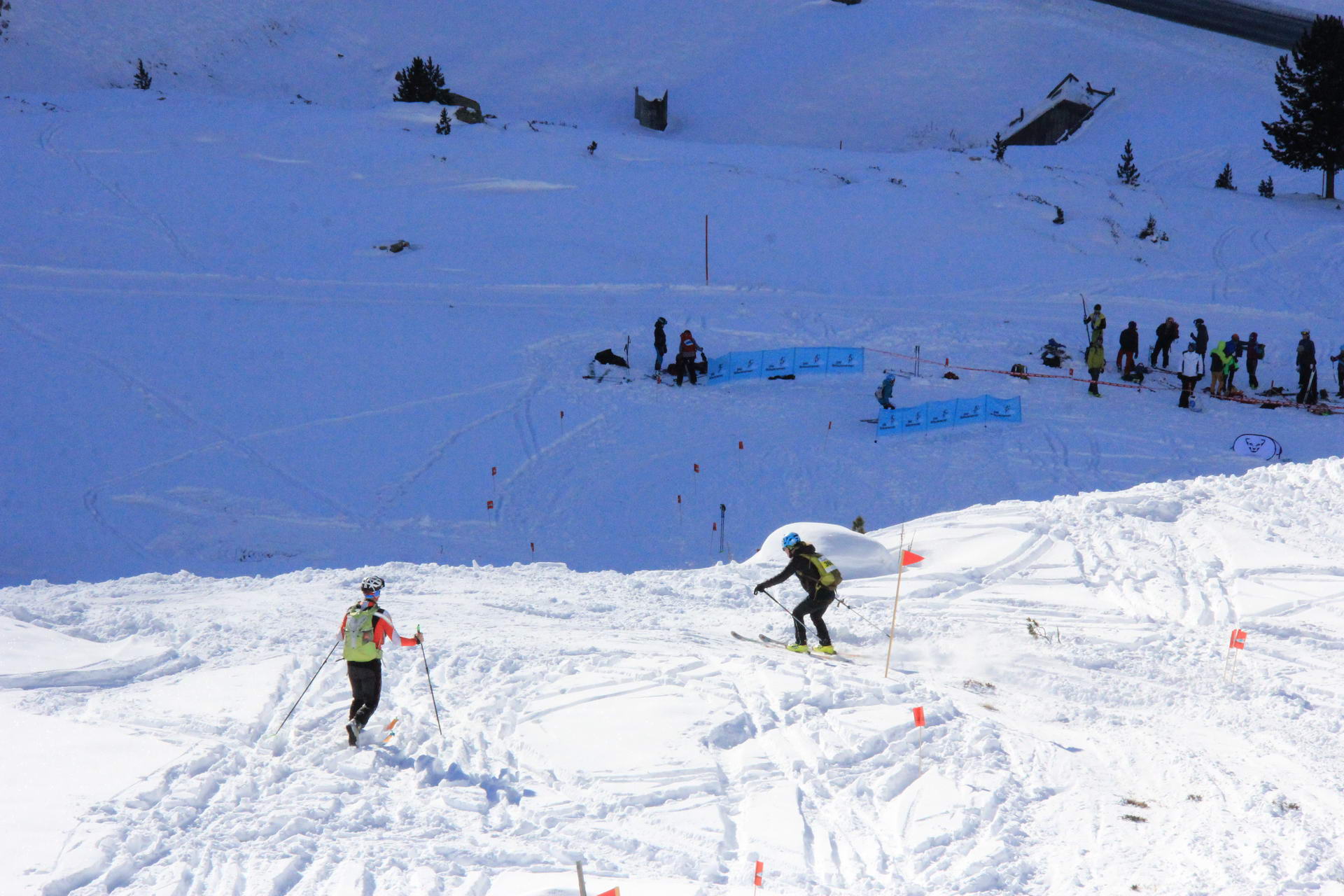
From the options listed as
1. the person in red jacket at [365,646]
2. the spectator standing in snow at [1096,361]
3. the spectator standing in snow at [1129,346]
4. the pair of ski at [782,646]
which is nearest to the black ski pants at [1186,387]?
the spectator standing in snow at [1129,346]

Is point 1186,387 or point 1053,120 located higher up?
point 1053,120

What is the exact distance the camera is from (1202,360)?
65.4 feet

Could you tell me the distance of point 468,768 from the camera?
23.9 feet

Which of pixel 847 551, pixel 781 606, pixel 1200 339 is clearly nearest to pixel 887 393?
pixel 1200 339

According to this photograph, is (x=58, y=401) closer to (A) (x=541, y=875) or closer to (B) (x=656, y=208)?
(B) (x=656, y=208)

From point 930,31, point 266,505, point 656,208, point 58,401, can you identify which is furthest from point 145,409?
point 930,31

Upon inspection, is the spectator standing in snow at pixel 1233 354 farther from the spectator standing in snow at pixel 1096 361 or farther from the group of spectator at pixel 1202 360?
the spectator standing in snow at pixel 1096 361

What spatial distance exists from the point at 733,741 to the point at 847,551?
5.15 meters

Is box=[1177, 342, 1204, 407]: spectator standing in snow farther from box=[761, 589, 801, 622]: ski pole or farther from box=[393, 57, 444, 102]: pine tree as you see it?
box=[393, 57, 444, 102]: pine tree

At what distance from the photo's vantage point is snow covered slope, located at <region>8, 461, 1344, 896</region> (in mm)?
5949

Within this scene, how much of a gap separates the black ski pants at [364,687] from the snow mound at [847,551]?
5786 mm

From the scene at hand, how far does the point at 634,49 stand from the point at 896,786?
125 feet

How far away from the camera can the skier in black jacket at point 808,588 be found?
9703mm

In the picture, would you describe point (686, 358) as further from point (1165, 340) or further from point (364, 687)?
point (364, 687)
